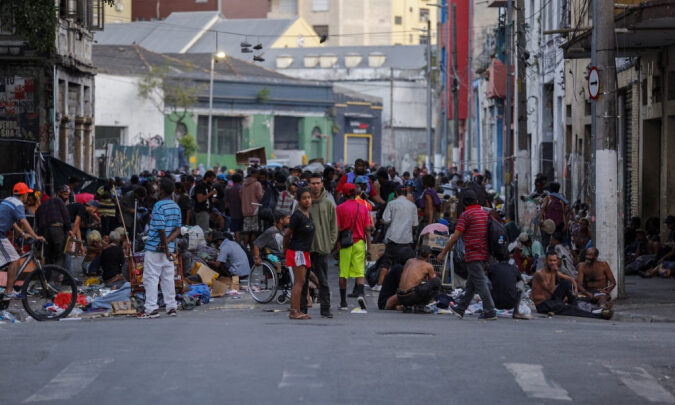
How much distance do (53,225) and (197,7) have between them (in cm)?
7231

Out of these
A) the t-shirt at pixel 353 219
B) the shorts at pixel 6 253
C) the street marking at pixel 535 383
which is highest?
the t-shirt at pixel 353 219

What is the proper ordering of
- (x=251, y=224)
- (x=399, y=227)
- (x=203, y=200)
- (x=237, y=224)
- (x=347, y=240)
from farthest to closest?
(x=203, y=200), (x=237, y=224), (x=251, y=224), (x=399, y=227), (x=347, y=240)

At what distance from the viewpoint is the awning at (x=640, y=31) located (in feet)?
60.0

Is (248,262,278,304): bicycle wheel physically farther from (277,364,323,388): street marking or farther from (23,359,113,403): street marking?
(277,364,323,388): street marking

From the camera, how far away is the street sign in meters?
17.7

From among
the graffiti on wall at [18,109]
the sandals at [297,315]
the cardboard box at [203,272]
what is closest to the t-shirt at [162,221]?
the sandals at [297,315]

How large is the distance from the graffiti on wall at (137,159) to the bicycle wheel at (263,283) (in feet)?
92.1

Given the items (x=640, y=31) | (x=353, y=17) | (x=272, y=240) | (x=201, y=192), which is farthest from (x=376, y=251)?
(x=353, y=17)

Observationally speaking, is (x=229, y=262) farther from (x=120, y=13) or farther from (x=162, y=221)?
(x=120, y=13)

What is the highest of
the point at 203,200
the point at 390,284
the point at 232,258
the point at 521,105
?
the point at 521,105

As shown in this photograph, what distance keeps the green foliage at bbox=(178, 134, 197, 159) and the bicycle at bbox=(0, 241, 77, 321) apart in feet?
162

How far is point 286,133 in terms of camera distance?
76438 millimetres

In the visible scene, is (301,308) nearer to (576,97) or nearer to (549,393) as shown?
(549,393)

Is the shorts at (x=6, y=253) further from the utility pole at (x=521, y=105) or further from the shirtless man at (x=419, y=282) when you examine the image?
the utility pole at (x=521, y=105)
